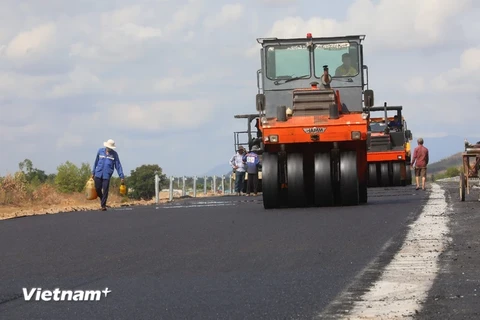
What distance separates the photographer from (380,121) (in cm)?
3947

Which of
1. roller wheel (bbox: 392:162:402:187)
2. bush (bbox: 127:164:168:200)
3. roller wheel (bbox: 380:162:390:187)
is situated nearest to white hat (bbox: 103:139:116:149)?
roller wheel (bbox: 380:162:390:187)

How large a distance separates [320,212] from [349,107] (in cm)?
465

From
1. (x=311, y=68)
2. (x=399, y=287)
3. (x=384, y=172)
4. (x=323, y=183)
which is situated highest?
(x=311, y=68)

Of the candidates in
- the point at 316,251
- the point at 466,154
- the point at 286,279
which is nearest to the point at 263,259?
the point at 316,251

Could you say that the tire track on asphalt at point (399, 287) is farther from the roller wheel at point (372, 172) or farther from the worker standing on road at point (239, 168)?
the roller wheel at point (372, 172)

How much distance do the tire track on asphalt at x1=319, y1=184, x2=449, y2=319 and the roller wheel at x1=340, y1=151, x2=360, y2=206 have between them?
8.37m

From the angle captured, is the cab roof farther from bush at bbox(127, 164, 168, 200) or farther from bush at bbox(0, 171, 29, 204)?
bush at bbox(127, 164, 168, 200)

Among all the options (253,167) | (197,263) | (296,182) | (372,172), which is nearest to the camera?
(197,263)

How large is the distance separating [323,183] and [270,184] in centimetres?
113

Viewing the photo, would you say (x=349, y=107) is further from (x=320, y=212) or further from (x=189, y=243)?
(x=189, y=243)

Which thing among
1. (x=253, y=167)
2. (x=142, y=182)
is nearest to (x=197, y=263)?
(x=253, y=167)

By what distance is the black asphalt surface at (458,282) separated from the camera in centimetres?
620

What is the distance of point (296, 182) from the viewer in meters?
20.6

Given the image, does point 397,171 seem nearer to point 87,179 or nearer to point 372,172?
point 372,172
